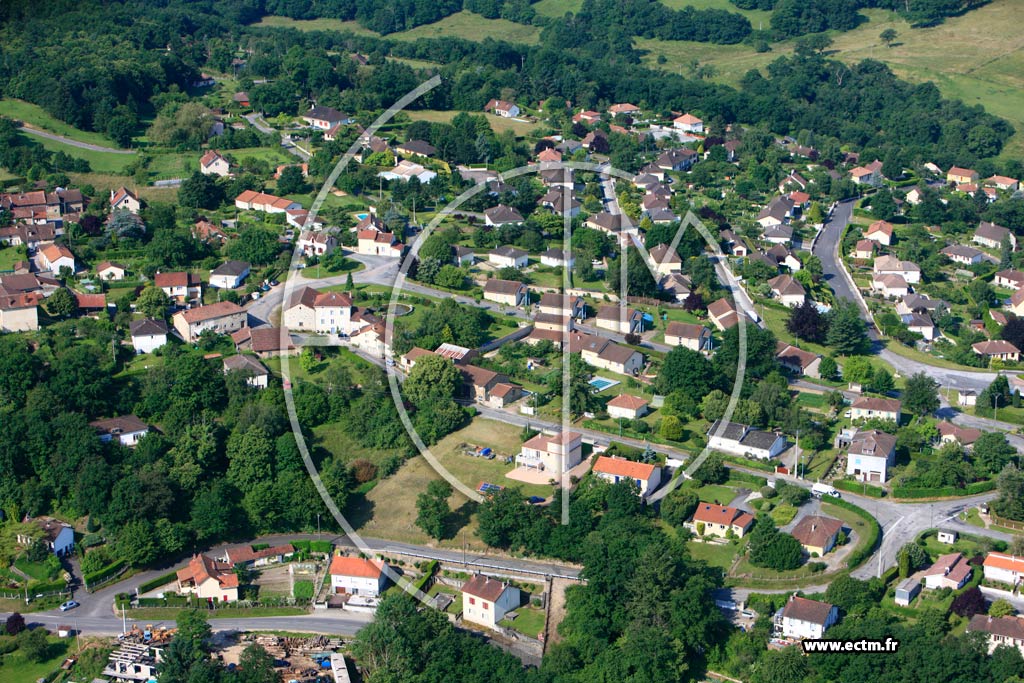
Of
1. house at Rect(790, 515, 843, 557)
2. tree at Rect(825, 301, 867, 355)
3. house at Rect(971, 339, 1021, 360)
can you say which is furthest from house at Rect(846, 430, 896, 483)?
house at Rect(971, 339, 1021, 360)

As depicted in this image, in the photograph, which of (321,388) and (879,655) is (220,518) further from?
(879,655)

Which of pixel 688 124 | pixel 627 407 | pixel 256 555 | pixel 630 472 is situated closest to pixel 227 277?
pixel 256 555

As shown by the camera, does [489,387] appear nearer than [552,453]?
No

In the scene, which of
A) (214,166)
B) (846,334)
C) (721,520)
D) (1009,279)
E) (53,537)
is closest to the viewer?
(721,520)

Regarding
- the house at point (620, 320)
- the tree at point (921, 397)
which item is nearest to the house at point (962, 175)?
the house at point (620, 320)

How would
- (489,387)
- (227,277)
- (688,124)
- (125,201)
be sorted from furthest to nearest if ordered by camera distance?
1. (688,124)
2. (125,201)
3. (227,277)
4. (489,387)

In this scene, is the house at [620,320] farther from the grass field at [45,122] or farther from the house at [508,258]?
the grass field at [45,122]

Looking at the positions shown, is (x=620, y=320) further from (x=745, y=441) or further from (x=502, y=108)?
(x=502, y=108)
